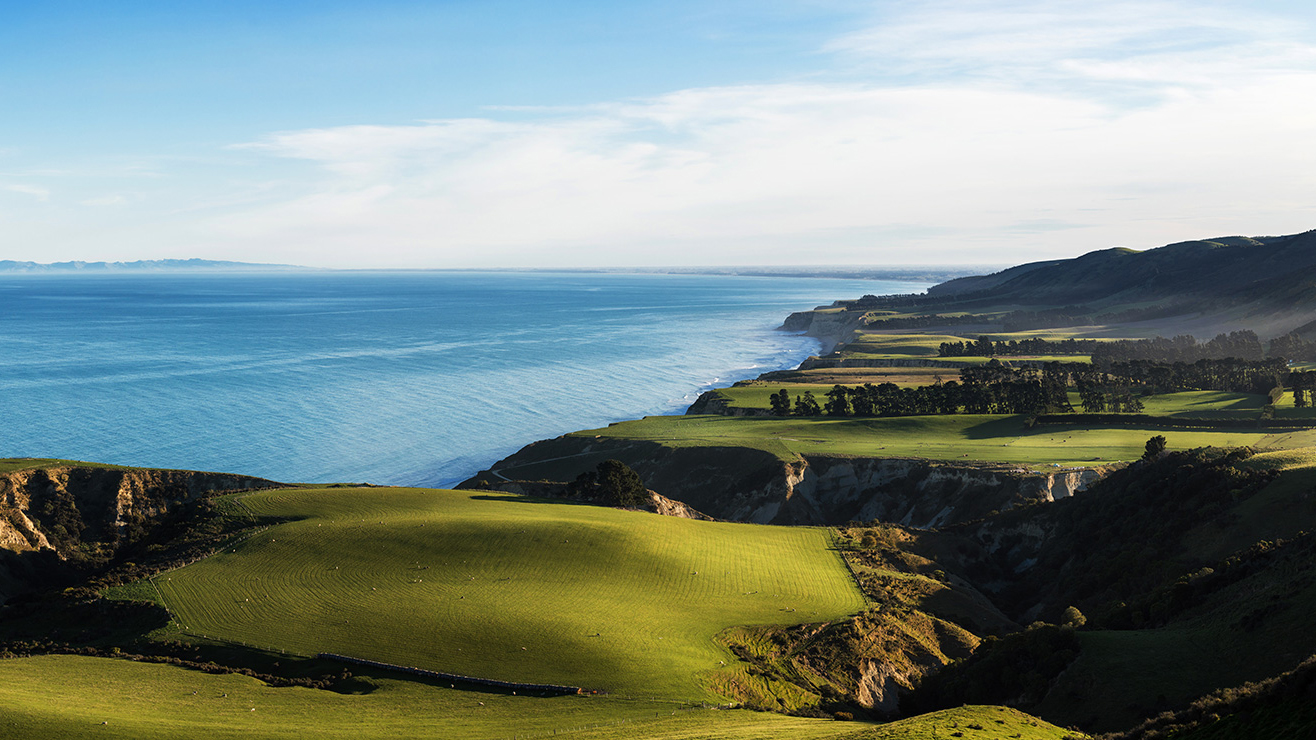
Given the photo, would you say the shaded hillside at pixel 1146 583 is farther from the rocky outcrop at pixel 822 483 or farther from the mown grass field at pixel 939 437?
the mown grass field at pixel 939 437

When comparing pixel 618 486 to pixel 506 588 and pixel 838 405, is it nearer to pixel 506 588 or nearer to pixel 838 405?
pixel 506 588

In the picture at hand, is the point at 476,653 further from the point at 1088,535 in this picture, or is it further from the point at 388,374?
the point at 388,374

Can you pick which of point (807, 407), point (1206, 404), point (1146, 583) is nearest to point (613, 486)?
point (1146, 583)

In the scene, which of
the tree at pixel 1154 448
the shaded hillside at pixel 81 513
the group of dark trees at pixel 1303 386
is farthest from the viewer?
the group of dark trees at pixel 1303 386

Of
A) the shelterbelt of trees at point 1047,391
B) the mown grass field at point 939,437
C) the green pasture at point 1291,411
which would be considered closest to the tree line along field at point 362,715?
the mown grass field at point 939,437

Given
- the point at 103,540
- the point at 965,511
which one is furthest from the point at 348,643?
the point at 965,511

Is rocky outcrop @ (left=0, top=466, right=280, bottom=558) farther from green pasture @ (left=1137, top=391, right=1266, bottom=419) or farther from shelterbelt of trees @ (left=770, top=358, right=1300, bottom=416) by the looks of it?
green pasture @ (left=1137, top=391, right=1266, bottom=419)
